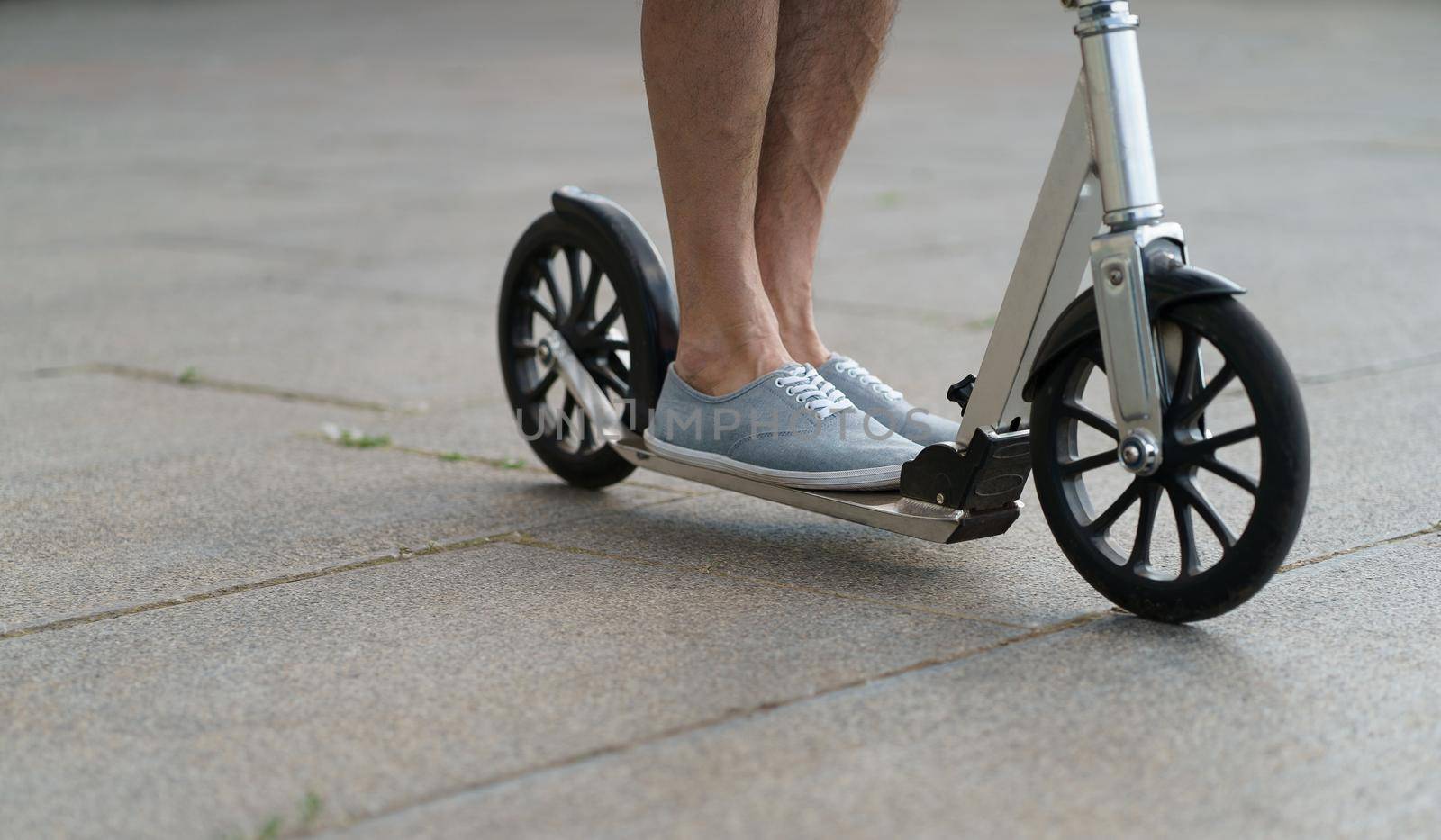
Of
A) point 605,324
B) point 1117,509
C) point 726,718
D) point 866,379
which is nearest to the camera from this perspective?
Result: point 726,718

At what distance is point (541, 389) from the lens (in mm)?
2863

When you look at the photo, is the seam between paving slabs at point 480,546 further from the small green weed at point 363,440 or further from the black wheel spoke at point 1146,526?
the small green weed at point 363,440

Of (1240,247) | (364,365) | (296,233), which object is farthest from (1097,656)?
(296,233)

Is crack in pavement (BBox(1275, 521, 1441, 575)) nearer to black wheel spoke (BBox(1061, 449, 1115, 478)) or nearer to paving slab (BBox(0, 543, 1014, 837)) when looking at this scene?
black wheel spoke (BBox(1061, 449, 1115, 478))

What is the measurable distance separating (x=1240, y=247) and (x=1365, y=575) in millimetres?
3304

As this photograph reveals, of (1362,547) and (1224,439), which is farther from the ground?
(1224,439)

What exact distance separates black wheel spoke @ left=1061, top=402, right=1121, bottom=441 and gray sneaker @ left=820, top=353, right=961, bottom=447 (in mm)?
297

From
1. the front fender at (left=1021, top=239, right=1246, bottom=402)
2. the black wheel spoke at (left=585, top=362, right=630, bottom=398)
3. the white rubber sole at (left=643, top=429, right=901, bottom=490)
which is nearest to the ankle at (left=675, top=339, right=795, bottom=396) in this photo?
the white rubber sole at (left=643, top=429, right=901, bottom=490)

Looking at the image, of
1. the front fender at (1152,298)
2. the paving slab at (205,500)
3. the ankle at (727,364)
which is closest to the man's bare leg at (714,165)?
the ankle at (727,364)

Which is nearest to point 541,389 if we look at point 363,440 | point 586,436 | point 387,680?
point 586,436

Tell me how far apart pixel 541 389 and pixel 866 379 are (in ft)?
2.14

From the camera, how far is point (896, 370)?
3715mm

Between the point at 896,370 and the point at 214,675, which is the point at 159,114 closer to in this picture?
the point at 896,370

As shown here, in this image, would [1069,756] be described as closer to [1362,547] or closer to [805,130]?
[1362,547]
